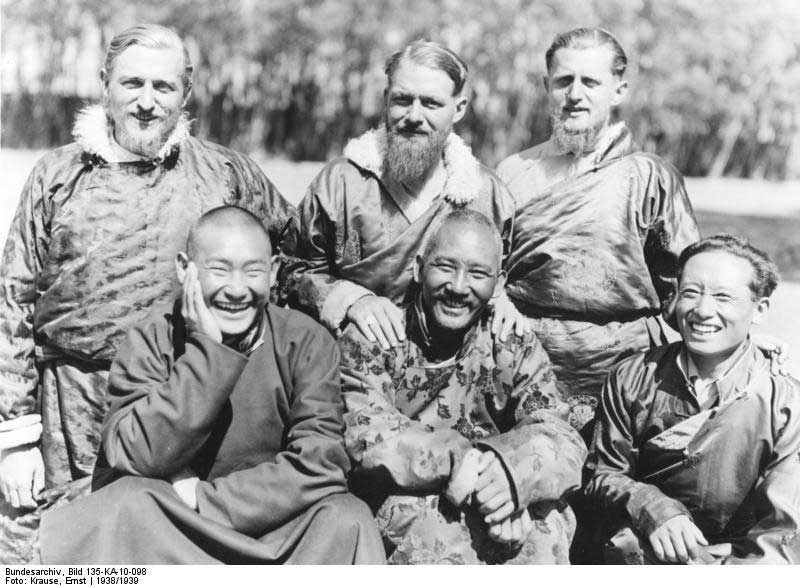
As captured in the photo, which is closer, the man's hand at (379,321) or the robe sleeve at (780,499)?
the robe sleeve at (780,499)

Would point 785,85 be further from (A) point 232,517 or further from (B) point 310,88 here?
(A) point 232,517

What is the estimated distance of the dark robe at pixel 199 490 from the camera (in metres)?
3.45

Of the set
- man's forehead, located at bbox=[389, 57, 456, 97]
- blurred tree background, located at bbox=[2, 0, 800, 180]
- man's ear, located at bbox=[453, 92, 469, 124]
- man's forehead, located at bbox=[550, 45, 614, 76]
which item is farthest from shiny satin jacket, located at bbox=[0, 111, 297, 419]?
blurred tree background, located at bbox=[2, 0, 800, 180]

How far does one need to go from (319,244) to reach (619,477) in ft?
5.24

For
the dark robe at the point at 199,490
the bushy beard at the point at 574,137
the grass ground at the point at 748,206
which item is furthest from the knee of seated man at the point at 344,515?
the grass ground at the point at 748,206

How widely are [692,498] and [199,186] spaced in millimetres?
2359

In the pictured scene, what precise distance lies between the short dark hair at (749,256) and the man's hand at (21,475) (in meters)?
2.71

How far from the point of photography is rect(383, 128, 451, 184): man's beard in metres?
4.34

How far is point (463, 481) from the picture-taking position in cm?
363

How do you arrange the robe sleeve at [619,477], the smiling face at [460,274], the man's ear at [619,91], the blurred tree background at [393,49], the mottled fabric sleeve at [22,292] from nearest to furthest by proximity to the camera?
the robe sleeve at [619,477], the smiling face at [460,274], the mottled fabric sleeve at [22,292], the man's ear at [619,91], the blurred tree background at [393,49]

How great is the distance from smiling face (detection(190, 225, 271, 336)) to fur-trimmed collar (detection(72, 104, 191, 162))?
2.20 feet

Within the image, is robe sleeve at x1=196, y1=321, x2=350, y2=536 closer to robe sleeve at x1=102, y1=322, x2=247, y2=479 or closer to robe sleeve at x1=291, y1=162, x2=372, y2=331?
robe sleeve at x1=102, y1=322, x2=247, y2=479

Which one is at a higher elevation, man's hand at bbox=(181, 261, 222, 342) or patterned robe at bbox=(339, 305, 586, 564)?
man's hand at bbox=(181, 261, 222, 342)

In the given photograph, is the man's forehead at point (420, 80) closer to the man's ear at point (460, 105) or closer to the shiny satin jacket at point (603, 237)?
the man's ear at point (460, 105)
